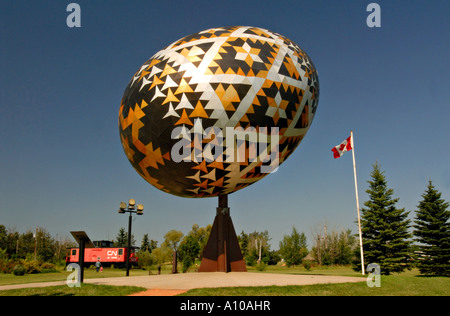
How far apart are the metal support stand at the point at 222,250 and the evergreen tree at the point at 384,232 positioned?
19.2 metres

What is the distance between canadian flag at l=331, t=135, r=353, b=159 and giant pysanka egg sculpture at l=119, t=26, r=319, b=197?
21.9ft

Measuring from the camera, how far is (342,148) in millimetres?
25047

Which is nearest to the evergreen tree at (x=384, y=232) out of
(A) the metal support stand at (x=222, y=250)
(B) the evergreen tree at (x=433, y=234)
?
(B) the evergreen tree at (x=433, y=234)

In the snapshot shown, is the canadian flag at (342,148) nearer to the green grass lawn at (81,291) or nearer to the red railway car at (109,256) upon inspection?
the green grass lawn at (81,291)

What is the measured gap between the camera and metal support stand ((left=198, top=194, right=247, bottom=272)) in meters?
19.8

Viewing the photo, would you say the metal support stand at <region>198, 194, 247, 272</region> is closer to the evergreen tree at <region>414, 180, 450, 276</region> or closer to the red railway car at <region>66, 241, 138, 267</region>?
the evergreen tree at <region>414, 180, 450, 276</region>

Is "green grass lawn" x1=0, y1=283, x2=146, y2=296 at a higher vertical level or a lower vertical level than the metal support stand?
lower

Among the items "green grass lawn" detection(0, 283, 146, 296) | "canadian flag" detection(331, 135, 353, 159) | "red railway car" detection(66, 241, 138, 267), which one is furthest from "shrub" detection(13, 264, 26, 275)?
"canadian flag" detection(331, 135, 353, 159)

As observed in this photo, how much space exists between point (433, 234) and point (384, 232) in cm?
435

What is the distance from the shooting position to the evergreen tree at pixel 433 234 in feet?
102

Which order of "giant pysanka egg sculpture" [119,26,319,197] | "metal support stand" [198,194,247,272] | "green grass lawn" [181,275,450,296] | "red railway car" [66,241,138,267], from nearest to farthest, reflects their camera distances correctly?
"green grass lawn" [181,275,450,296]
"giant pysanka egg sculpture" [119,26,319,197]
"metal support stand" [198,194,247,272]
"red railway car" [66,241,138,267]

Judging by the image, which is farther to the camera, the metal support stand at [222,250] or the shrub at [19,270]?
the shrub at [19,270]

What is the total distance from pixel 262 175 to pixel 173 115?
6510 mm
